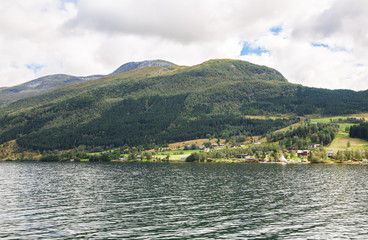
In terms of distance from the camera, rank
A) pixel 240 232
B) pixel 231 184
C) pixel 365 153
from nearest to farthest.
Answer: pixel 240 232 → pixel 231 184 → pixel 365 153

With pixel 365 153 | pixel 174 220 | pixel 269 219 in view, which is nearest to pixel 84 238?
pixel 174 220

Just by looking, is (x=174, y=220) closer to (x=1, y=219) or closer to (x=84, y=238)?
(x=84, y=238)

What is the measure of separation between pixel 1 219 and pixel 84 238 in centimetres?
2152

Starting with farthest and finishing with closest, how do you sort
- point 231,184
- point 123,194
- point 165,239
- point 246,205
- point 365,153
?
point 365,153
point 231,184
point 123,194
point 246,205
point 165,239

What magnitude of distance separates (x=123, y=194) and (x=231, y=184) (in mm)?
36428

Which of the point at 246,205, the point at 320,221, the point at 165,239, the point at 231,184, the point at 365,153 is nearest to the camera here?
the point at 165,239

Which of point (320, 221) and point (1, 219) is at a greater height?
point (1, 219)

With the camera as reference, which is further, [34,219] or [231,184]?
[231,184]

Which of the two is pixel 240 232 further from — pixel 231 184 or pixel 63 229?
pixel 231 184

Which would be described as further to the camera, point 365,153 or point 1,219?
point 365,153

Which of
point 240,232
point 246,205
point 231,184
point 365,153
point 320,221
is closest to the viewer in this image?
point 240,232

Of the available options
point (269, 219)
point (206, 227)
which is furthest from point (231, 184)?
point (206, 227)

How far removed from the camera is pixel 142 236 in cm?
4184

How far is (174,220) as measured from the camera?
167ft
